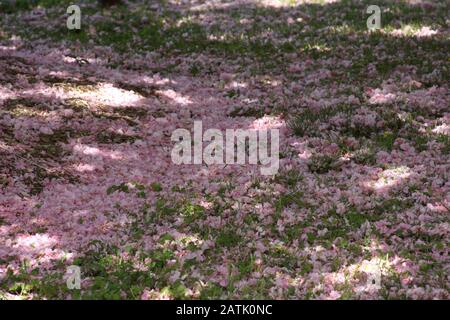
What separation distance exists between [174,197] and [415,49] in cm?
1246

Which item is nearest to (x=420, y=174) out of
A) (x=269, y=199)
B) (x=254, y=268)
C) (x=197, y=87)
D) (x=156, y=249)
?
(x=269, y=199)

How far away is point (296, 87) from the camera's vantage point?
705 inches

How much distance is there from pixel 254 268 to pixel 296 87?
10.0 metres

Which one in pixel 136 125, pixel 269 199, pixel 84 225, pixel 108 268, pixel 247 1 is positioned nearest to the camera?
pixel 108 268

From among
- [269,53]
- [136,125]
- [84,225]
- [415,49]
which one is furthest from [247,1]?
[84,225]

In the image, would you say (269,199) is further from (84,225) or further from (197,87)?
(197,87)

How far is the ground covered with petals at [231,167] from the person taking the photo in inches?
345

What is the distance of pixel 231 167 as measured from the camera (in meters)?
12.9

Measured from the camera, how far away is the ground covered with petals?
345 inches

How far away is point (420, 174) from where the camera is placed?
11.8 m

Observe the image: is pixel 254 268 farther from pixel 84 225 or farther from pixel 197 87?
pixel 197 87

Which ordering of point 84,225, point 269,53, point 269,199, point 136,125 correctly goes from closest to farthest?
point 84,225
point 269,199
point 136,125
point 269,53

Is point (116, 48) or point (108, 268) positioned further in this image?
point (116, 48)

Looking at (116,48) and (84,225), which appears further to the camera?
(116,48)
